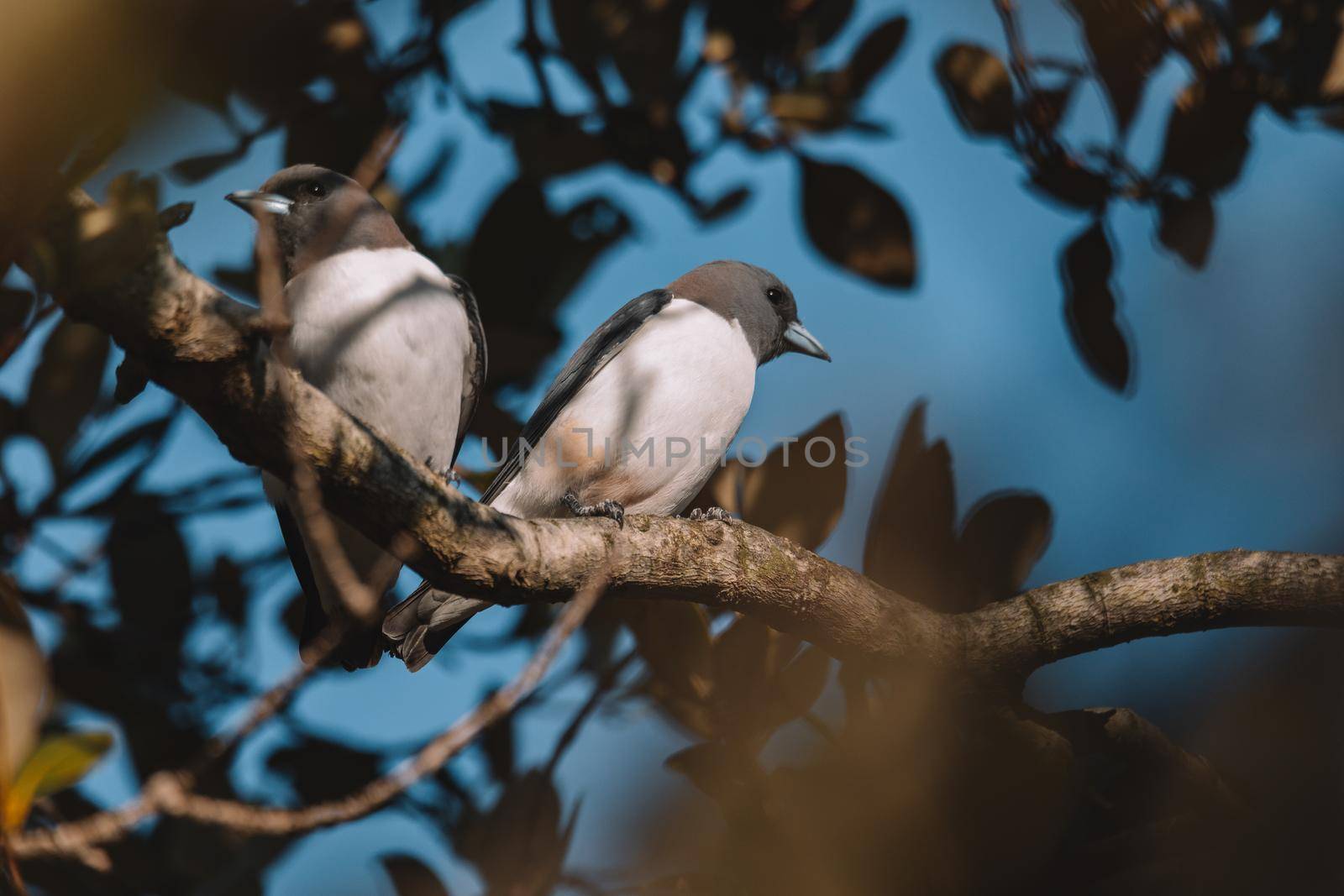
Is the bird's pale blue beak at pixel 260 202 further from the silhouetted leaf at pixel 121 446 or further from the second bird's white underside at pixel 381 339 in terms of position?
the silhouetted leaf at pixel 121 446

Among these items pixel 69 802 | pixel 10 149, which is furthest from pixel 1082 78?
pixel 69 802

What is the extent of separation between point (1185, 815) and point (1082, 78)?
2.27 meters

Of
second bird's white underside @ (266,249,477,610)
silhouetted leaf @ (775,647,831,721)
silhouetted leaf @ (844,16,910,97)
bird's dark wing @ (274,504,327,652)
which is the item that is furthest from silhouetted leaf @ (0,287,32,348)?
silhouetted leaf @ (844,16,910,97)

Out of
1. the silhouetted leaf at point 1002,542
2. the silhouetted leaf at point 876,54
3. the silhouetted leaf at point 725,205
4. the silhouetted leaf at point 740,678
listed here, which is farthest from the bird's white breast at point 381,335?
the silhouetted leaf at point 1002,542

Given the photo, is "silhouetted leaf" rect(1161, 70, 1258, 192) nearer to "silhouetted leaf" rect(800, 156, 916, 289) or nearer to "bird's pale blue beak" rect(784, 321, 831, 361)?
"silhouetted leaf" rect(800, 156, 916, 289)

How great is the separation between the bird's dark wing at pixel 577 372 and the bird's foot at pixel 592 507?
0.22 meters

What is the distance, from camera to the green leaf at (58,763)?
1.39m

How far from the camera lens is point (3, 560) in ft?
11.6

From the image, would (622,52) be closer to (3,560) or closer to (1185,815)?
(3,560)

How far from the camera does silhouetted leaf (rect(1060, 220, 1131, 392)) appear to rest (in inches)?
130

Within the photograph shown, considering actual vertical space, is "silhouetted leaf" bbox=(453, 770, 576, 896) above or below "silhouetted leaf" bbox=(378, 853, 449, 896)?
above

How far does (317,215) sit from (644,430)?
55.2 inches

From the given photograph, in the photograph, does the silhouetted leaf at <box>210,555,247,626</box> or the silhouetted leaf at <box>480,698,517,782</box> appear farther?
the silhouetted leaf at <box>210,555,247,626</box>

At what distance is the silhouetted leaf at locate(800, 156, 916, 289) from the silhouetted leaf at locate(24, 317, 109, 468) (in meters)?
2.30
